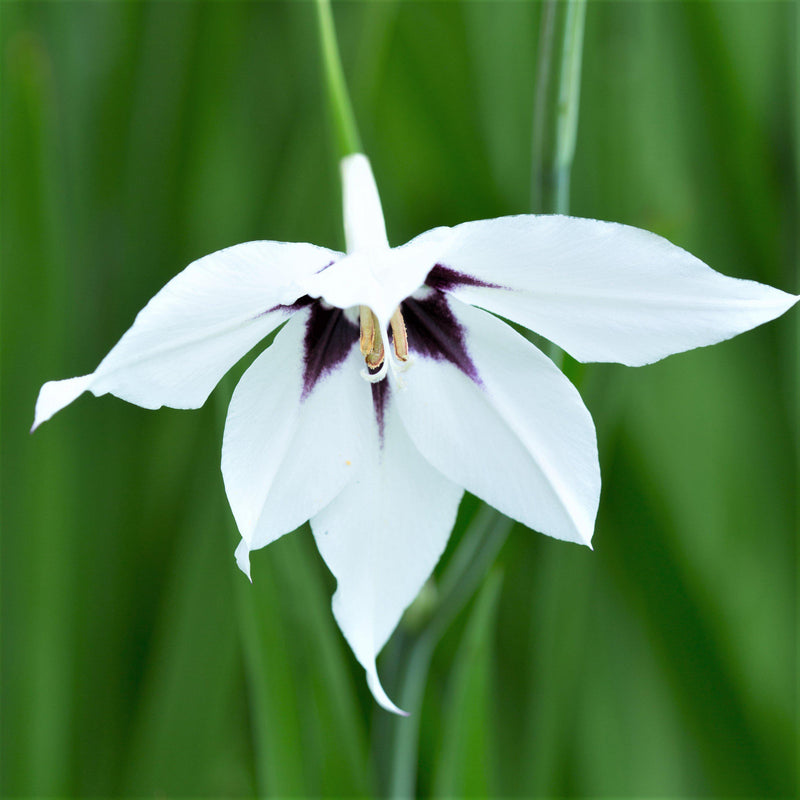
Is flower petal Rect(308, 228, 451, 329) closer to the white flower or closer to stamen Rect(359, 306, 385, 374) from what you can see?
the white flower

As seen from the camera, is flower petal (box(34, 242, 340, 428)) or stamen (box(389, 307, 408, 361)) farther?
stamen (box(389, 307, 408, 361))

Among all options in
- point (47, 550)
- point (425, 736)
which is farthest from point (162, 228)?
point (425, 736)

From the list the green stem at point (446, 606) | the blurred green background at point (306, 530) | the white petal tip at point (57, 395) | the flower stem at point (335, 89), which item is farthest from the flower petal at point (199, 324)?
the blurred green background at point (306, 530)

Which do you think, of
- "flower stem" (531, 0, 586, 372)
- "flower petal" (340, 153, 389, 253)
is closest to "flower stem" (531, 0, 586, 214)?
"flower stem" (531, 0, 586, 372)

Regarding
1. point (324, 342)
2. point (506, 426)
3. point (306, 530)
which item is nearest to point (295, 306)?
point (324, 342)

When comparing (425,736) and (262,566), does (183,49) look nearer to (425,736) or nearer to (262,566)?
(262,566)

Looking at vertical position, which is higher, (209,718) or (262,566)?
(262,566)
